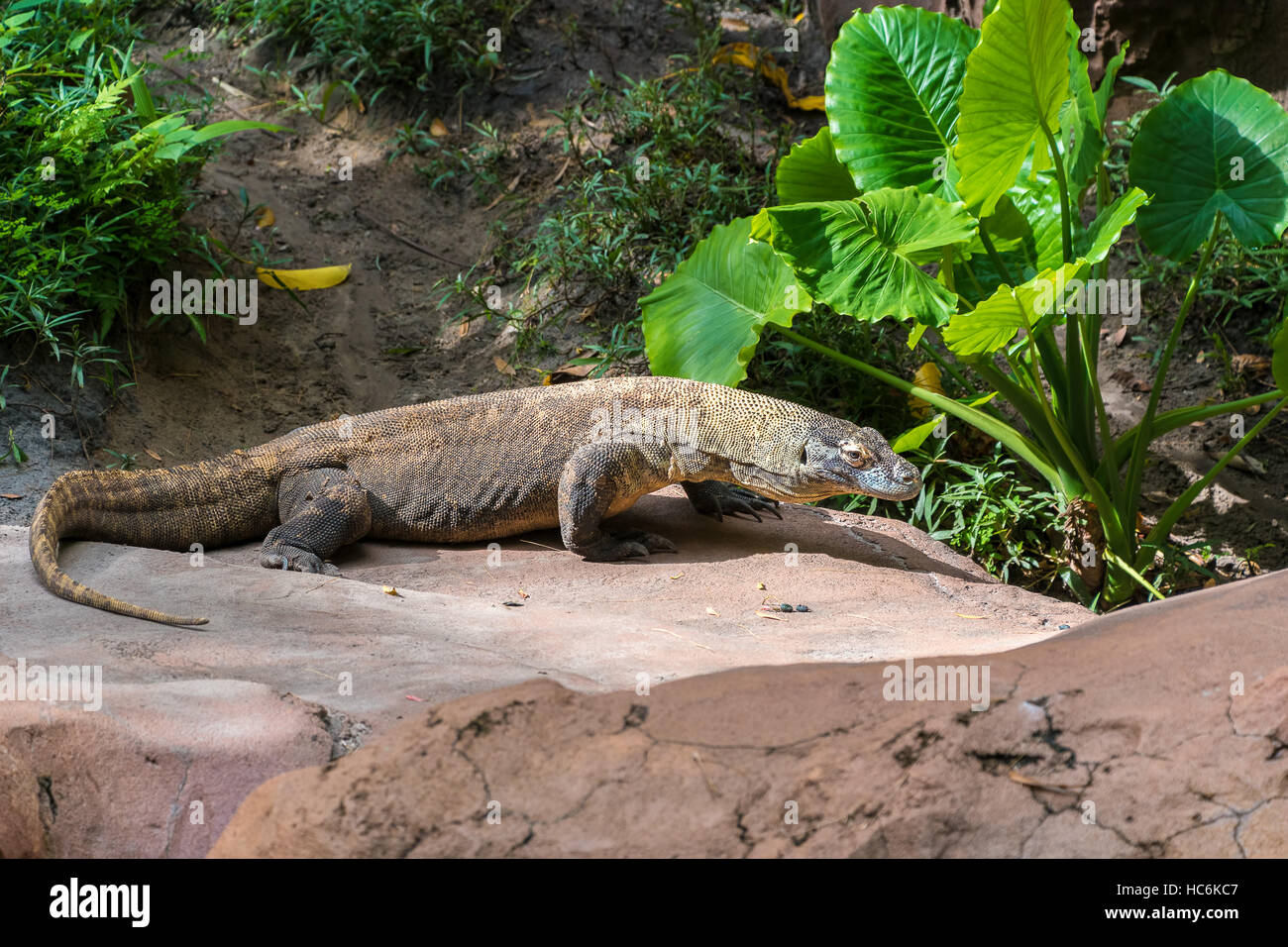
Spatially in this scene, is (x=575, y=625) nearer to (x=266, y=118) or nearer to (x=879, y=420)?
(x=879, y=420)

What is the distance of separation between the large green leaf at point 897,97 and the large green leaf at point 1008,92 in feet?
2.11

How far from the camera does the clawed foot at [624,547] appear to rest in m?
5.41

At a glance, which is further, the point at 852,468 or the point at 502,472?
the point at 502,472

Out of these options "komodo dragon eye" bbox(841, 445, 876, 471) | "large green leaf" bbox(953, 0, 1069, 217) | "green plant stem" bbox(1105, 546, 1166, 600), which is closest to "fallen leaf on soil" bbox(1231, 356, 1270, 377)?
"green plant stem" bbox(1105, 546, 1166, 600)

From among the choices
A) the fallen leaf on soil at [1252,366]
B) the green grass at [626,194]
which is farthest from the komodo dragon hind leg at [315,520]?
the fallen leaf on soil at [1252,366]

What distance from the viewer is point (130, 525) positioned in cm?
515

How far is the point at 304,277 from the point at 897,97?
15.1 ft

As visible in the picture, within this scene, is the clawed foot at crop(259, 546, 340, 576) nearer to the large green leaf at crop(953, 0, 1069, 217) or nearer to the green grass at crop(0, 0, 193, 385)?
the green grass at crop(0, 0, 193, 385)

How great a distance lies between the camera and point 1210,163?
5.21 m

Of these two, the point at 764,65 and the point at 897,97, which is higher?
the point at 764,65

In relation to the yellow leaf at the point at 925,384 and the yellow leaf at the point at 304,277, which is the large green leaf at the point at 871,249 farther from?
the yellow leaf at the point at 304,277

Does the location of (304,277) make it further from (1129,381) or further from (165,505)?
(1129,381)

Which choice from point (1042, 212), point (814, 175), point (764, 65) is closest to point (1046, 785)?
point (814, 175)

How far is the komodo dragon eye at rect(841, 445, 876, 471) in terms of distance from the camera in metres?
5.33
